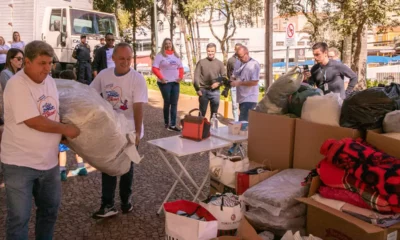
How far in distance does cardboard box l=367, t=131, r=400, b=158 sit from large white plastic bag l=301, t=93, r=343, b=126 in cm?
29

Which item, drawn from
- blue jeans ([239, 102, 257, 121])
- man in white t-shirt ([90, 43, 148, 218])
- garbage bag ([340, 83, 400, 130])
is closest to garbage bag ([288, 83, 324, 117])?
garbage bag ([340, 83, 400, 130])

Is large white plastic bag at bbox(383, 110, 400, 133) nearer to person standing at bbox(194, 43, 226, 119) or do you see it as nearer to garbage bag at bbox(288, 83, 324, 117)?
garbage bag at bbox(288, 83, 324, 117)

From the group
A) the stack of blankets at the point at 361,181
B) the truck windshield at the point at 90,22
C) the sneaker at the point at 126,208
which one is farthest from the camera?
the truck windshield at the point at 90,22

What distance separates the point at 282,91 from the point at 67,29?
1077 centimetres

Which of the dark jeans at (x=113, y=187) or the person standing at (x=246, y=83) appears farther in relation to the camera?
the person standing at (x=246, y=83)

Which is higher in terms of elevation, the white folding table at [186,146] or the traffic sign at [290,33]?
the traffic sign at [290,33]

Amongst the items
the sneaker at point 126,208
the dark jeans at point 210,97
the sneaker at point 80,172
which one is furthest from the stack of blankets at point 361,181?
the dark jeans at point 210,97

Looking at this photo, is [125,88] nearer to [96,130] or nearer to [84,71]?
[96,130]

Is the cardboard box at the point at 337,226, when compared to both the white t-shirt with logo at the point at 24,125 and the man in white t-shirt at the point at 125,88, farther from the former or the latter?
the white t-shirt with logo at the point at 24,125

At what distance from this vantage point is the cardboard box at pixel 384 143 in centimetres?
247

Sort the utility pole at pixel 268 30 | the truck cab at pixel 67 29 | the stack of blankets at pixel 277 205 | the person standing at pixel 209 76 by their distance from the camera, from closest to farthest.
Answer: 1. the stack of blankets at pixel 277 205
2. the utility pole at pixel 268 30
3. the person standing at pixel 209 76
4. the truck cab at pixel 67 29

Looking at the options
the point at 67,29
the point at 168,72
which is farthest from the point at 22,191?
the point at 67,29

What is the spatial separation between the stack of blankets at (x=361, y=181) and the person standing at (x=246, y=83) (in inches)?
125

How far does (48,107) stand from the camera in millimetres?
2496
